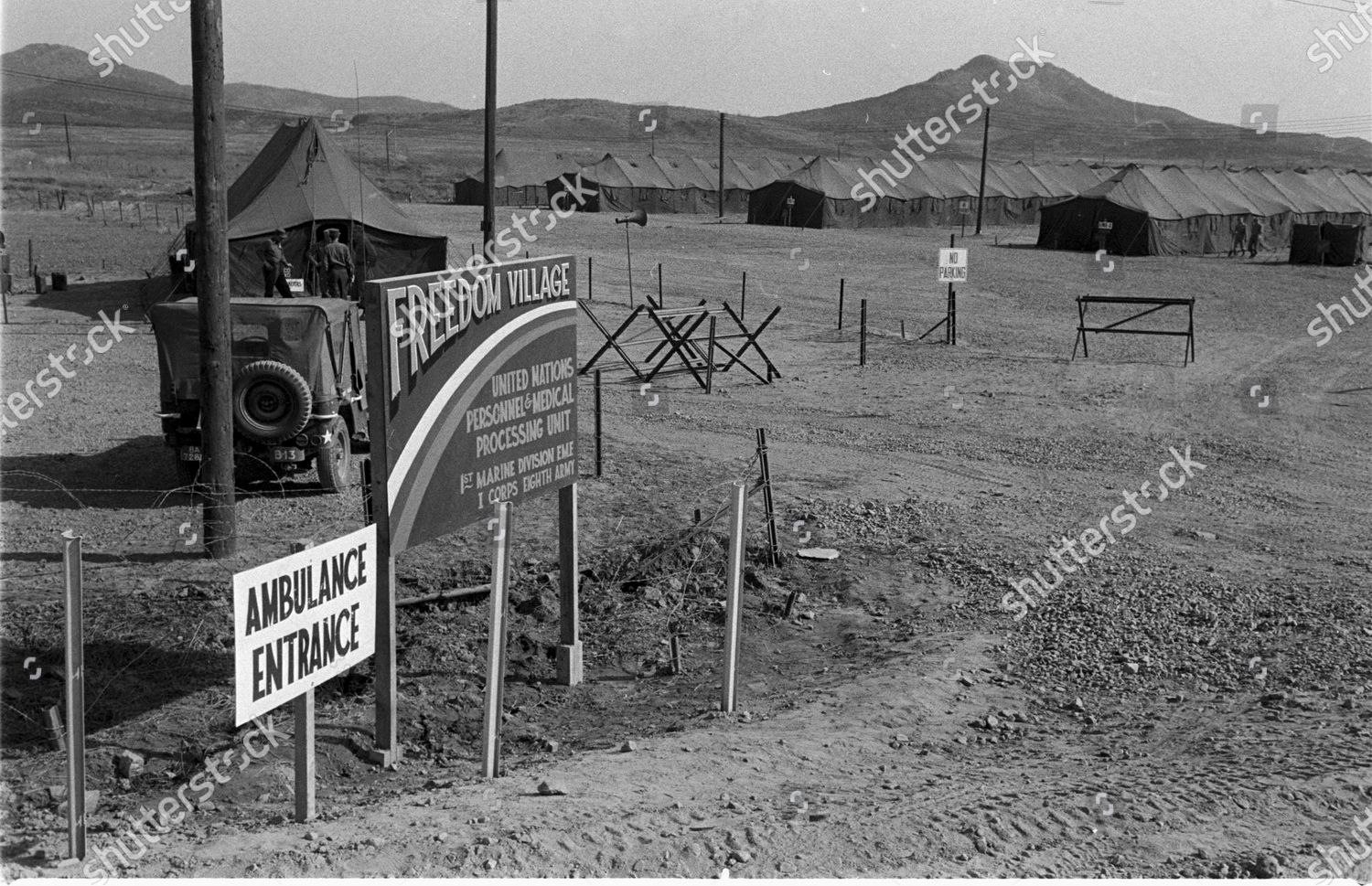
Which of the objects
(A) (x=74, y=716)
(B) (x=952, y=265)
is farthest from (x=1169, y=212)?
(A) (x=74, y=716)

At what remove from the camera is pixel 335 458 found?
1260 centimetres

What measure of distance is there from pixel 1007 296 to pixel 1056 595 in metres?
24.0

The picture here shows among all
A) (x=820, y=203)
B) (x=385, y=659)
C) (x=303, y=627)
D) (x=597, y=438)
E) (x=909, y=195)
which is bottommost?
(x=385, y=659)

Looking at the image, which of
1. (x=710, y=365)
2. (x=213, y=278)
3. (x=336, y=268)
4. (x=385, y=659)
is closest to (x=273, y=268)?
(x=336, y=268)

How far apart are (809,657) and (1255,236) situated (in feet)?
→ 160

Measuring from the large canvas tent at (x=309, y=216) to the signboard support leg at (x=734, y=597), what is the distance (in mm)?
16084

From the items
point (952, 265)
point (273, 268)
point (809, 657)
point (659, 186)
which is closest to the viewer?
point (809, 657)

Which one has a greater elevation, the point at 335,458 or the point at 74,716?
the point at 74,716

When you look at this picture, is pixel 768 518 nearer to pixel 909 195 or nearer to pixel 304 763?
pixel 304 763

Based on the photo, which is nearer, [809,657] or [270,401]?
[809,657]

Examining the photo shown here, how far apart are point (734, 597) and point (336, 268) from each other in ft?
48.7

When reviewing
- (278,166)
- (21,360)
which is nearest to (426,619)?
(21,360)

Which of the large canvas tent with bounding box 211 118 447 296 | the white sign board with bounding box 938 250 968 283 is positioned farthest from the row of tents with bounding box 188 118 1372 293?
the white sign board with bounding box 938 250 968 283

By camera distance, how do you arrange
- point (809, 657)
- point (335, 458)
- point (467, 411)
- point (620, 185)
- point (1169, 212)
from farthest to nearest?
1. point (620, 185)
2. point (1169, 212)
3. point (335, 458)
4. point (809, 657)
5. point (467, 411)
